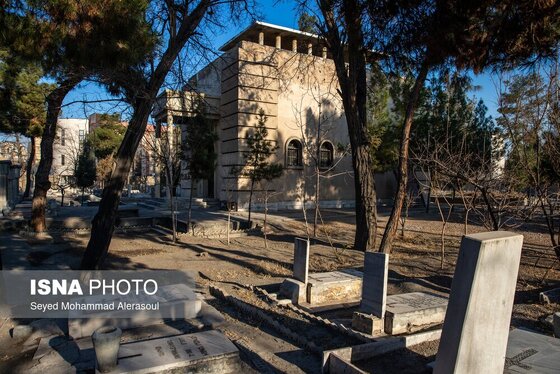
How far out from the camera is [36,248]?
1143 cm

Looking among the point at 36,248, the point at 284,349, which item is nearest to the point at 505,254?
the point at 284,349

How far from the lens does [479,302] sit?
3117mm

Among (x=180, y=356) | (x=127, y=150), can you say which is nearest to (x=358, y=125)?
(x=127, y=150)

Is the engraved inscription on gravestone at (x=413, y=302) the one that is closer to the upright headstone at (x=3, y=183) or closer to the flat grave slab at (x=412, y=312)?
the flat grave slab at (x=412, y=312)

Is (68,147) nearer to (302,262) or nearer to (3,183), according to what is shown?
(3,183)

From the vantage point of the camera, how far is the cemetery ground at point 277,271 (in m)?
4.82

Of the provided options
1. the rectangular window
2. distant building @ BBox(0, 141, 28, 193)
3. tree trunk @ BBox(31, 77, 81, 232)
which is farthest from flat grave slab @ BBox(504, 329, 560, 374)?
distant building @ BBox(0, 141, 28, 193)

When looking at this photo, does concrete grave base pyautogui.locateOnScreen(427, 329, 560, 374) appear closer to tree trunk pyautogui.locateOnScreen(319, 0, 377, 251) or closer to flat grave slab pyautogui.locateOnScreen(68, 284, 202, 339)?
flat grave slab pyautogui.locateOnScreen(68, 284, 202, 339)

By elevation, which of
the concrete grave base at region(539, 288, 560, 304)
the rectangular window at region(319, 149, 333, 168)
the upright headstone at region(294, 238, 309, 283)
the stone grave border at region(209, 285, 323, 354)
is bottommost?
the stone grave border at region(209, 285, 323, 354)

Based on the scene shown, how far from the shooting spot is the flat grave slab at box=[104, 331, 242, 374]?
4.07m

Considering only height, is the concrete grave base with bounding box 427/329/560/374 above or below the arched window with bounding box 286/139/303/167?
below

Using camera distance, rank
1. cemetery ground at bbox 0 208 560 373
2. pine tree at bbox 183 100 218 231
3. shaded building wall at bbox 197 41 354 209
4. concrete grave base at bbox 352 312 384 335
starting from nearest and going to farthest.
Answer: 1. cemetery ground at bbox 0 208 560 373
2. concrete grave base at bbox 352 312 384 335
3. pine tree at bbox 183 100 218 231
4. shaded building wall at bbox 197 41 354 209

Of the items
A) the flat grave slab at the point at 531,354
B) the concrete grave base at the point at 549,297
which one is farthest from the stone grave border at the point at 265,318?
the concrete grave base at the point at 549,297

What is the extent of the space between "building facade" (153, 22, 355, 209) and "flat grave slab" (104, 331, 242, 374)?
1508cm
